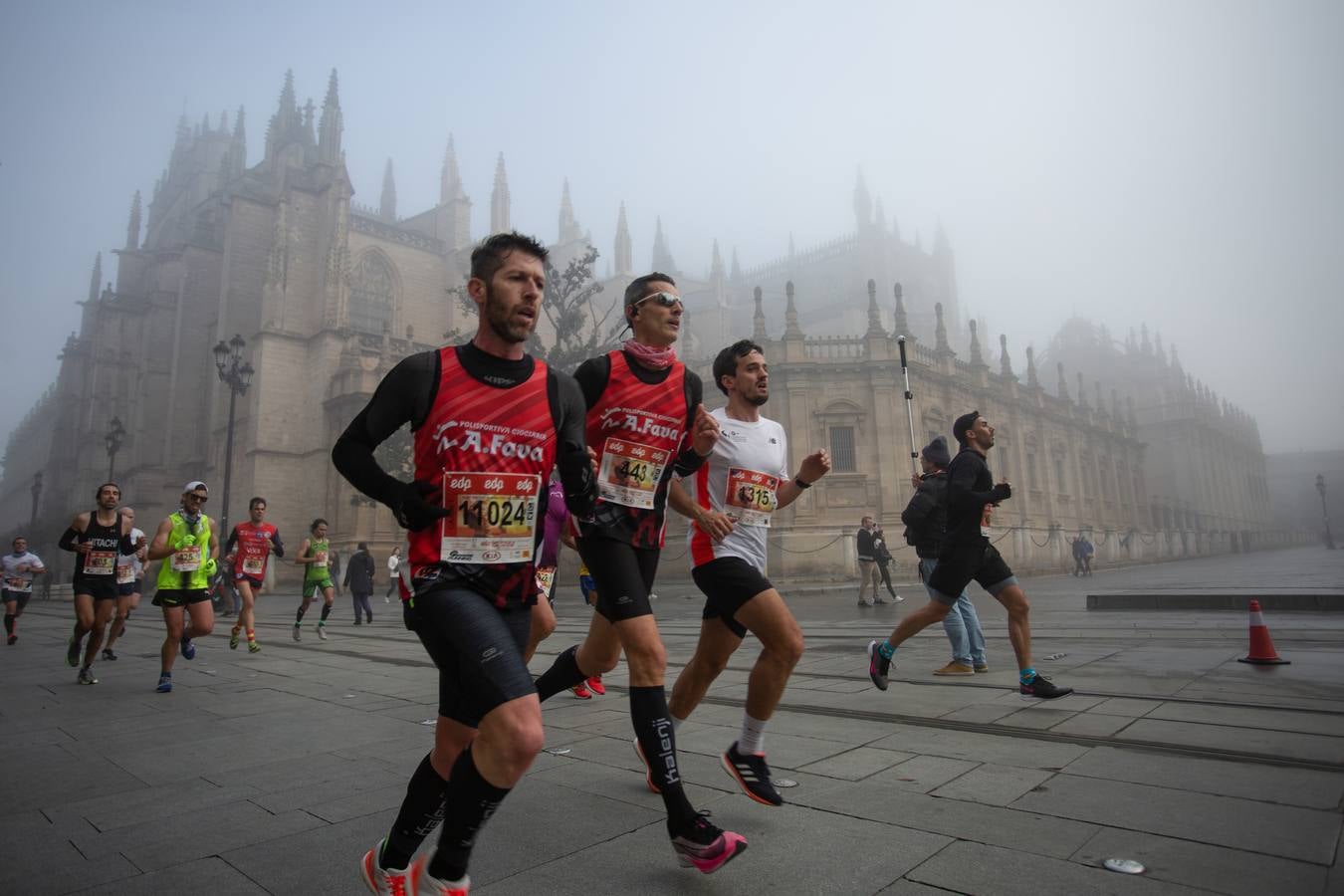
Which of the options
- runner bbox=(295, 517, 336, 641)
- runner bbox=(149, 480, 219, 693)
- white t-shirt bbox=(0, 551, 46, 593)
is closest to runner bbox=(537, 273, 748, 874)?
runner bbox=(149, 480, 219, 693)

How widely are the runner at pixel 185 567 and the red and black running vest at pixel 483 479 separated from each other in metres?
A: 6.18

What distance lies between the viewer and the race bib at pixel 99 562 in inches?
326

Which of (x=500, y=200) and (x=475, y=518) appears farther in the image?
(x=500, y=200)

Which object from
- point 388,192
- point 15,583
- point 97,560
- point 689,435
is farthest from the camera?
point 388,192

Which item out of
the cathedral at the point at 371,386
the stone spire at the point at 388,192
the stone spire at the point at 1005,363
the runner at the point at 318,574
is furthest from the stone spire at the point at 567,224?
the runner at the point at 318,574

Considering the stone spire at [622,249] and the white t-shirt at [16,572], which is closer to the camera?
the white t-shirt at [16,572]

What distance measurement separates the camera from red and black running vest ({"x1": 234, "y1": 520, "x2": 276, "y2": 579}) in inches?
380

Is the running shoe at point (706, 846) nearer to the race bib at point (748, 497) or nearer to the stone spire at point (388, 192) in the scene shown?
the race bib at point (748, 497)

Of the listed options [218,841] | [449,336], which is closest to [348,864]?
[218,841]

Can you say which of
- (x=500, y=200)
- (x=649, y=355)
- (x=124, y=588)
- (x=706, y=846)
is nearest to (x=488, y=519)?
(x=706, y=846)

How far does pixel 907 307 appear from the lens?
75.2 metres

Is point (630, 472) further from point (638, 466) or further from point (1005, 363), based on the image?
point (1005, 363)

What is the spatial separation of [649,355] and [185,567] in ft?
21.0

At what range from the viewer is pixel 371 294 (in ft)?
151
